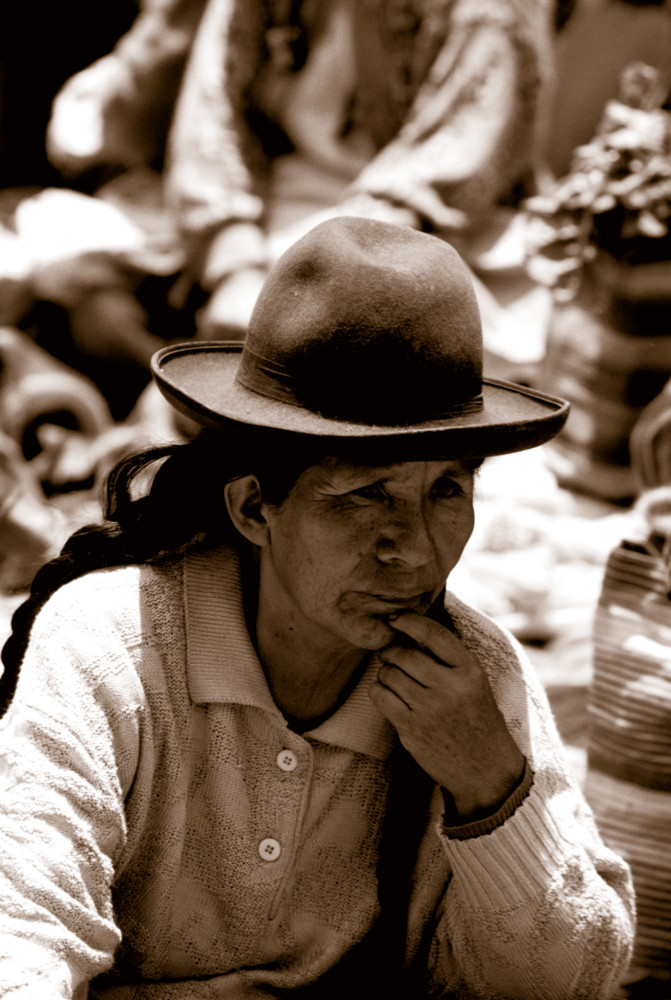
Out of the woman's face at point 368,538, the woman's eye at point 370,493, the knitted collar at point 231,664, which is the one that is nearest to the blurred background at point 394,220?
the knitted collar at point 231,664

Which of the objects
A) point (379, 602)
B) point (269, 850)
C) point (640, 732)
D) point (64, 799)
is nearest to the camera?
point (64, 799)

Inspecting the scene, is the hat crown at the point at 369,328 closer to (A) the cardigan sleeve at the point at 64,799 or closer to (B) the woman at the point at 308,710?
(B) the woman at the point at 308,710

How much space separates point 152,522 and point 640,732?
1.20 m

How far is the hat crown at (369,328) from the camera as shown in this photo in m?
1.62

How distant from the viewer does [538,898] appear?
178 cm

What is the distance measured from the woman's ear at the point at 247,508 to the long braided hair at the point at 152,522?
0.04m

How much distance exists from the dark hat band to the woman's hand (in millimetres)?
311

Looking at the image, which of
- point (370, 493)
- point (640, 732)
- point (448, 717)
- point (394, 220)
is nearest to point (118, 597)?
point (370, 493)

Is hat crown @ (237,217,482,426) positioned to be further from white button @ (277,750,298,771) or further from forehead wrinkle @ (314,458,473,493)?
white button @ (277,750,298,771)

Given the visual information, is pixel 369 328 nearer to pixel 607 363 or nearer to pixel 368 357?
pixel 368 357

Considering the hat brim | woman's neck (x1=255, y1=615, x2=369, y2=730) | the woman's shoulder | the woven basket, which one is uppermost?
the hat brim

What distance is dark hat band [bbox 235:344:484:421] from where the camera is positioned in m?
1.66

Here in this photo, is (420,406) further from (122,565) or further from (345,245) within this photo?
(122,565)

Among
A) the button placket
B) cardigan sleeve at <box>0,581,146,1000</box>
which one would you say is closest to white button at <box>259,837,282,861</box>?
the button placket
